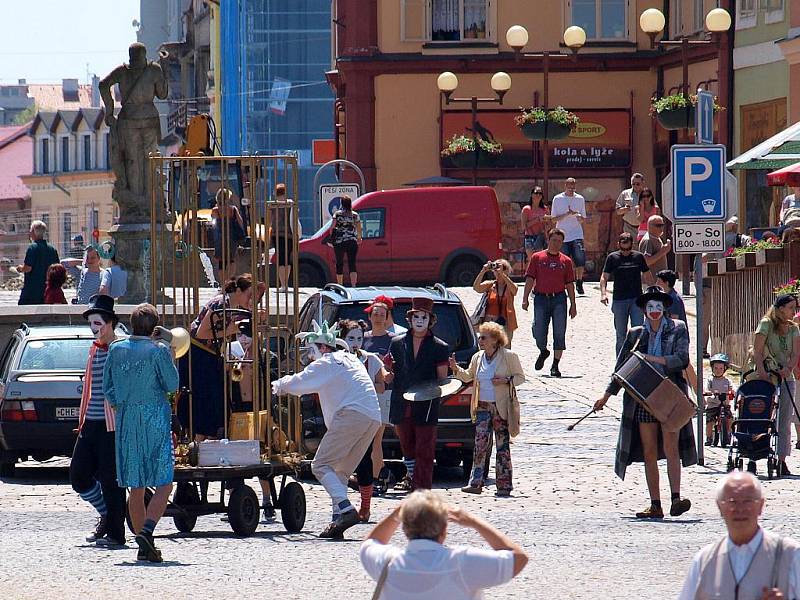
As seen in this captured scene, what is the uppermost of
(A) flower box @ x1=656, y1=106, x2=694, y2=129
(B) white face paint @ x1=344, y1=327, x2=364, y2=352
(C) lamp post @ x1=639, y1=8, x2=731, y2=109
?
(C) lamp post @ x1=639, y1=8, x2=731, y2=109

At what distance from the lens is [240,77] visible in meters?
75.8

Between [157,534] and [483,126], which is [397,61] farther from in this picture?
A: [157,534]

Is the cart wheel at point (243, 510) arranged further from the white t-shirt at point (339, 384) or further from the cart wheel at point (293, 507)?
the white t-shirt at point (339, 384)

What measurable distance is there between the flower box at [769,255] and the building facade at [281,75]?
51.8 m

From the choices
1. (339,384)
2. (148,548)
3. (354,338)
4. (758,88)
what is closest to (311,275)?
(758,88)

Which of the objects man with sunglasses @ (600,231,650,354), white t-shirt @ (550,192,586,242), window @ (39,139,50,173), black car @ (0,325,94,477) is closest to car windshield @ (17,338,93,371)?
black car @ (0,325,94,477)

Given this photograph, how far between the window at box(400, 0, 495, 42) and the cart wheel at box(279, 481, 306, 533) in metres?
35.1

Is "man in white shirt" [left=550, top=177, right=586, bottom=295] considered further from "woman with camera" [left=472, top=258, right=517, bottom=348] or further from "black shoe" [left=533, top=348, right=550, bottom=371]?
"woman with camera" [left=472, top=258, right=517, bottom=348]

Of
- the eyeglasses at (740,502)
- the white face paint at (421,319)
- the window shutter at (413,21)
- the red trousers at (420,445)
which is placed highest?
the window shutter at (413,21)

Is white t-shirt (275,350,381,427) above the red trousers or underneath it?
above

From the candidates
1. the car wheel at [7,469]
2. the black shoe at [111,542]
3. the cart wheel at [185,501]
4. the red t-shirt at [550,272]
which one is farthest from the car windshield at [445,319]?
the red t-shirt at [550,272]

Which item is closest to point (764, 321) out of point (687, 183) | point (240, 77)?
point (687, 183)

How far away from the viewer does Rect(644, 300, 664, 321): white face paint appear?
49.0ft

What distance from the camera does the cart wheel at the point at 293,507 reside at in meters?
13.8
